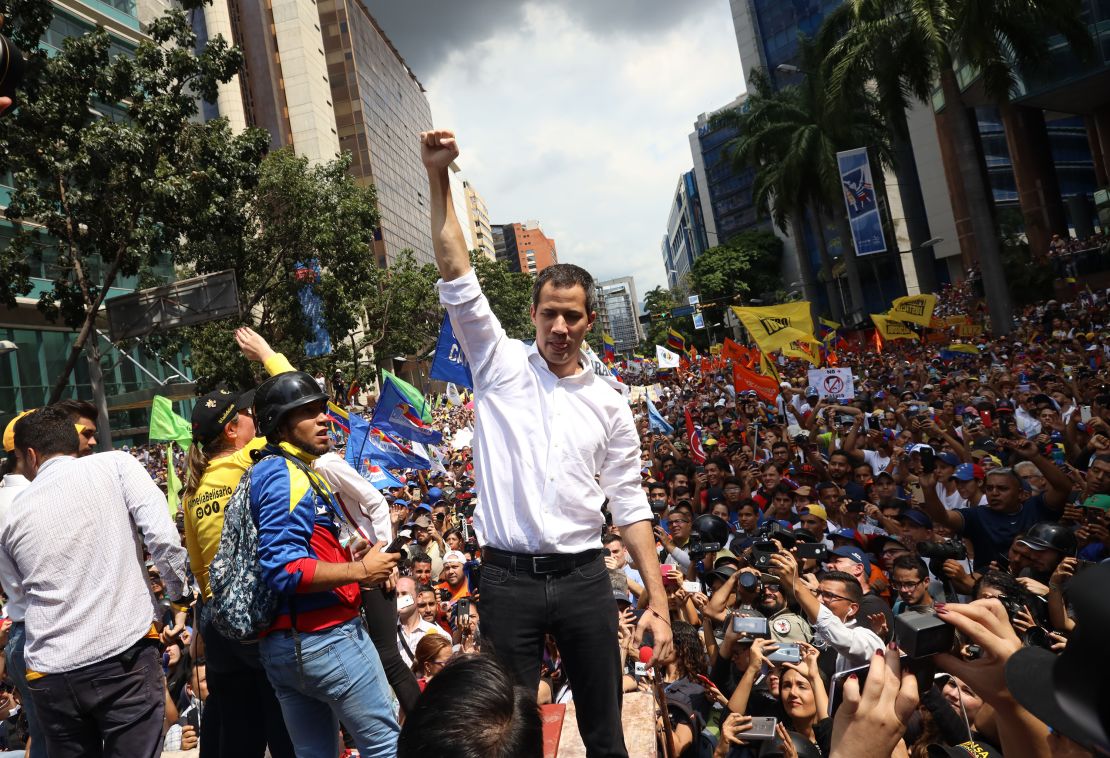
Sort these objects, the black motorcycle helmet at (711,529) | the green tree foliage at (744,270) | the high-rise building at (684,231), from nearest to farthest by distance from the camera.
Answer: the black motorcycle helmet at (711,529), the green tree foliage at (744,270), the high-rise building at (684,231)

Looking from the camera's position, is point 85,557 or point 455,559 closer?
point 85,557

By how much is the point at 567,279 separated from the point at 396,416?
10223mm

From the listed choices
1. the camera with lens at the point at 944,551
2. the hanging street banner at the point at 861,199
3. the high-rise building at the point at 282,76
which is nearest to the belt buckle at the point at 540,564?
the camera with lens at the point at 944,551

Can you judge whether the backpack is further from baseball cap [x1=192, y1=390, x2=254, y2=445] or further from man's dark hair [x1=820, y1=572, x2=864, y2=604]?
man's dark hair [x1=820, y1=572, x2=864, y2=604]

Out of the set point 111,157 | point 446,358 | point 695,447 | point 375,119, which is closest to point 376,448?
point 446,358

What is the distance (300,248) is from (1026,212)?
31460 millimetres

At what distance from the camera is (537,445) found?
260cm

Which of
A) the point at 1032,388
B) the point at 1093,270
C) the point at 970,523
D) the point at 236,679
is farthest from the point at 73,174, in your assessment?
the point at 1093,270

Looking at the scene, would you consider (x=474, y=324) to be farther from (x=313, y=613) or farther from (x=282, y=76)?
(x=282, y=76)

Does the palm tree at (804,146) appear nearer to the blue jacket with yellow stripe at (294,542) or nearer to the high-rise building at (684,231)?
the blue jacket with yellow stripe at (294,542)

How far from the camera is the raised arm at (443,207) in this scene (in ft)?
8.33

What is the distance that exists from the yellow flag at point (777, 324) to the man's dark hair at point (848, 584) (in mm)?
11814

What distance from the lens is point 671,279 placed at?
193m

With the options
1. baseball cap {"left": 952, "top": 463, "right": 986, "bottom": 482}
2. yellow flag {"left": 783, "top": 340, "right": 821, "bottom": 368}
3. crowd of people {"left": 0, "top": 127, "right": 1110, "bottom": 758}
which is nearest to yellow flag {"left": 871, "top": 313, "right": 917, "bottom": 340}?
yellow flag {"left": 783, "top": 340, "right": 821, "bottom": 368}
